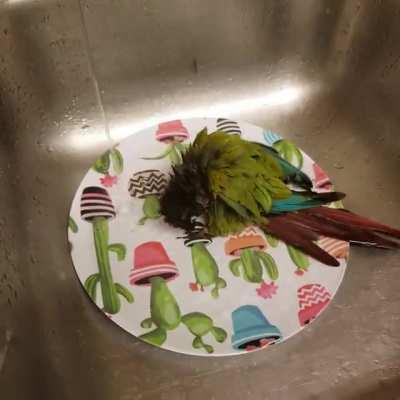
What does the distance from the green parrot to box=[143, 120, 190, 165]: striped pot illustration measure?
0.07 metres

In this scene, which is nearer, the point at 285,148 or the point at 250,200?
the point at 250,200

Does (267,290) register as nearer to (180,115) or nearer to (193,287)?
(193,287)

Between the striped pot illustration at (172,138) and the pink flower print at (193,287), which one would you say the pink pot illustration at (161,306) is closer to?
the pink flower print at (193,287)

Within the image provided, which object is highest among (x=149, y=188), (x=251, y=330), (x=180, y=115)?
(x=180, y=115)

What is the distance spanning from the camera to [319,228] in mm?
698

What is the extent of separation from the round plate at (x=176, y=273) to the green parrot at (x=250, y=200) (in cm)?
2

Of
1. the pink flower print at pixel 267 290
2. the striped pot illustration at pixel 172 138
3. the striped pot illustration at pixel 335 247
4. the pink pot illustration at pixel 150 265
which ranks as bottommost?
the pink flower print at pixel 267 290

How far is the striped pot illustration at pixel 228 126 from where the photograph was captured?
79cm

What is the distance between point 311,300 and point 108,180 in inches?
13.3

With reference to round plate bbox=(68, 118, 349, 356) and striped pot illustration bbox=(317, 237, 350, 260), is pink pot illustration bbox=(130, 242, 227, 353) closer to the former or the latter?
round plate bbox=(68, 118, 349, 356)

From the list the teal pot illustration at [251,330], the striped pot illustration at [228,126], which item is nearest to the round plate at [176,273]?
the teal pot illustration at [251,330]

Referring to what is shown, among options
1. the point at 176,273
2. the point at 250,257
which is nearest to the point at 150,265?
the point at 176,273

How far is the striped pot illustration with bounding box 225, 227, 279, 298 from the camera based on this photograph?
677mm

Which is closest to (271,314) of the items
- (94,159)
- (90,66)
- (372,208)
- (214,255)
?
(214,255)
